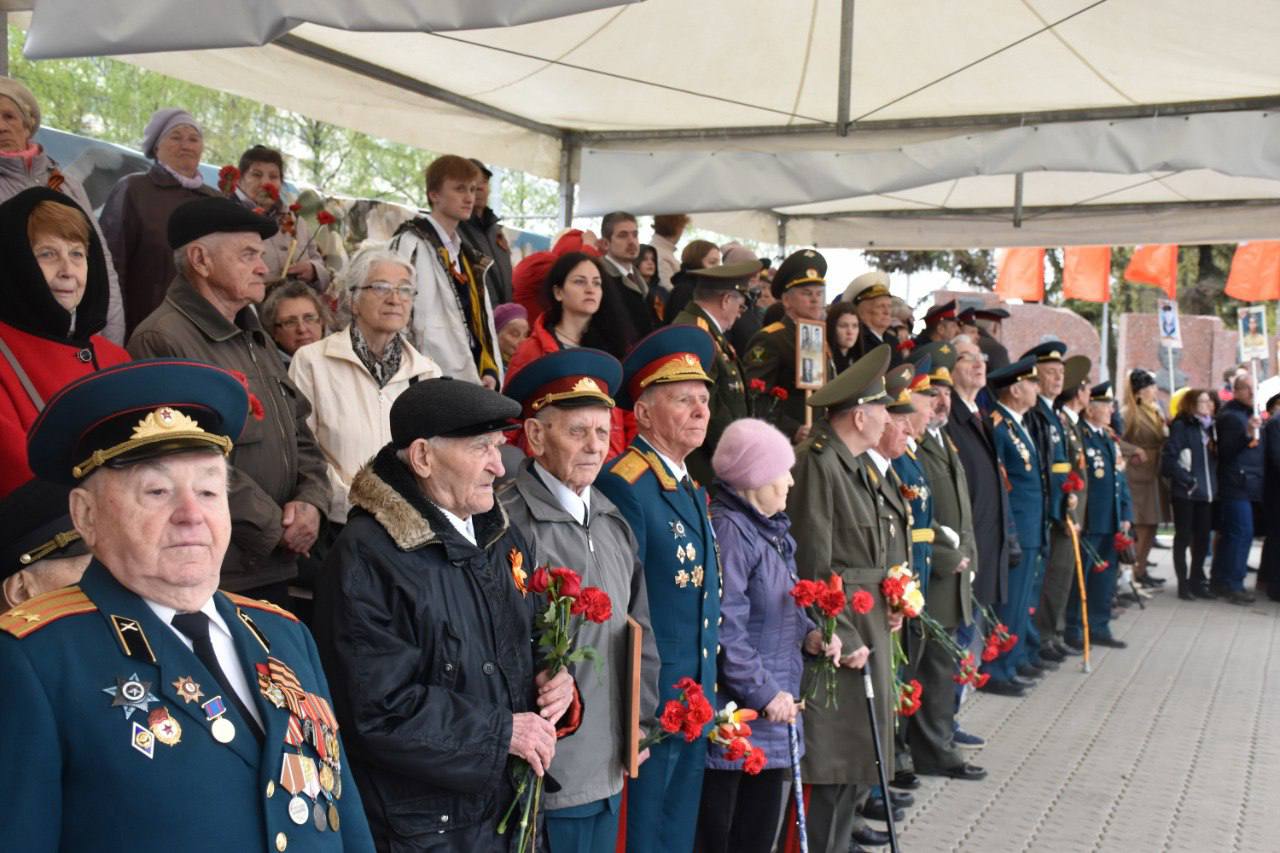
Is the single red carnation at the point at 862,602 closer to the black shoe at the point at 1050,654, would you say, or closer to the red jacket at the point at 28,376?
the red jacket at the point at 28,376

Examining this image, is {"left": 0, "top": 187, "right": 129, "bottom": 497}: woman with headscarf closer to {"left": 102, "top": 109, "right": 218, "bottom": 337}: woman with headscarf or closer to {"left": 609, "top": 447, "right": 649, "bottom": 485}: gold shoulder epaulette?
{"left": 609, "top": 447, "right": 649, "bottom": 485}: gold shoulder epaulette

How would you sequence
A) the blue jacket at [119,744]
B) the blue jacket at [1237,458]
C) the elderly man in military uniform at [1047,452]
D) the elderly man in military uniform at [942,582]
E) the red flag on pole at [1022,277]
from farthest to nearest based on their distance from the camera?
1. the red flag on pole at [1022,277]
2. the blue jacket at [1237,458]
3. the elderly man in military uniform at [1047,452]
4. the elderly man in military uniform at [942,582]
5. the blue jacket at [119,744]

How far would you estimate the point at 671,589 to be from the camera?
4.22 metres

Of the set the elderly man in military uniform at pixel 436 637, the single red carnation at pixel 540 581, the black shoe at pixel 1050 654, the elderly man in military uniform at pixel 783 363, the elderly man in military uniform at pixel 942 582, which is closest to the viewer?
the elderly man in military uniform at pixel 436 637

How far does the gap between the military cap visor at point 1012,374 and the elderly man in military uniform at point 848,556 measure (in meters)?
3.47

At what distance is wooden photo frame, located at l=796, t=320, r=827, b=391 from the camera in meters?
6.77

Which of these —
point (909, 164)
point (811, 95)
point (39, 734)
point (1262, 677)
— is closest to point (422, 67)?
point (811, 95)

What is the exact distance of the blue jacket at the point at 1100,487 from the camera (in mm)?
10906

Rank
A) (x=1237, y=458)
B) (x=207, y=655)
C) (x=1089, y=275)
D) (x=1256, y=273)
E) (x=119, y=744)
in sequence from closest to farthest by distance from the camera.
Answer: (x=119, y=744)
(x=207, y=655)
(x=1237, y=458)
(x=1256, y=273)
(x=1089, y=275)

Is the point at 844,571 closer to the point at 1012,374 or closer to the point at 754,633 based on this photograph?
the point at 754,633

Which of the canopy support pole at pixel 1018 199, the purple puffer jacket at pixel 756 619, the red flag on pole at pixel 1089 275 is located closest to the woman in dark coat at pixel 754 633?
the purple puffer jacket at pixel 756 619

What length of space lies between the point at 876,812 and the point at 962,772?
1008mm

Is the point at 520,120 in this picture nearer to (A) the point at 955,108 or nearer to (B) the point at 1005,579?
(A) the point at 955,108

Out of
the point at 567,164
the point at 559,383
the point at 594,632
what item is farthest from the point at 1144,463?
the point at 594,632
